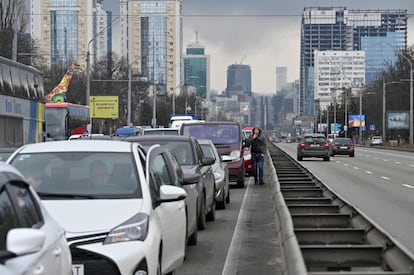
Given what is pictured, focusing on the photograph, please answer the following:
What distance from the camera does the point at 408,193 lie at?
69.6 ft

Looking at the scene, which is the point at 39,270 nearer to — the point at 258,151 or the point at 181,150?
the point at 181,150

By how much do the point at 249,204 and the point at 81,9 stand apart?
10504 cm

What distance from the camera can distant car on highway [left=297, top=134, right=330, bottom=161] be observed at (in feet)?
152

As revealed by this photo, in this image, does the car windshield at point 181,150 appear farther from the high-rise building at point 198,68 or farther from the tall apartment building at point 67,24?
the high-rise building at point 198,68

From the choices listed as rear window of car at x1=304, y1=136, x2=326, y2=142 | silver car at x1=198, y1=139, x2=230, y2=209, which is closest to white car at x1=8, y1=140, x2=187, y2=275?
silver car at x1=198, y1=139, x2=230, y2=209

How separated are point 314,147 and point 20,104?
24470 millimetres

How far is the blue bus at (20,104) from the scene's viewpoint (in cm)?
2378

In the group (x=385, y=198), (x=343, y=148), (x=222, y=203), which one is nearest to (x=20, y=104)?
(x=222, y=203)

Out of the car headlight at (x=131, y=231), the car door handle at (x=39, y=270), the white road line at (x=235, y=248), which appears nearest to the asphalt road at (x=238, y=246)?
the white road line at (x=235, y=248)

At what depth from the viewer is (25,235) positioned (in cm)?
395

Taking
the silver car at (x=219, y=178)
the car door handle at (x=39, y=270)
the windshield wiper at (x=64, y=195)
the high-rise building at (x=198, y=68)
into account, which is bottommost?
the silver car at (x=219, y=178)

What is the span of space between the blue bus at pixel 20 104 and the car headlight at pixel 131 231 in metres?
17.6

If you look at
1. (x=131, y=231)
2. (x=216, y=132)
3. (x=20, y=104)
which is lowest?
(x=131, y=231)

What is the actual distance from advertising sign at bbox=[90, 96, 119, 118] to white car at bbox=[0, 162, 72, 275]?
6441 centimetres
